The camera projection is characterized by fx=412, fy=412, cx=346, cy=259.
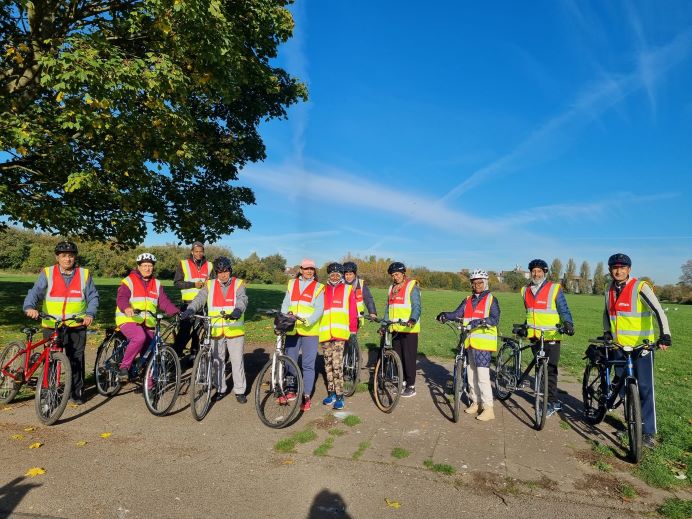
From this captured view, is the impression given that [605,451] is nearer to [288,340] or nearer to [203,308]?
[288,340]

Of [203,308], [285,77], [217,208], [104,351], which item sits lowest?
[104,351]

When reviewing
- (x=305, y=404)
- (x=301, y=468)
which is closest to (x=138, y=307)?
(x=305, y=404)

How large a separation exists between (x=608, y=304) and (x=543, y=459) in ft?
7.64

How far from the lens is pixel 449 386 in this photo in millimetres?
7629

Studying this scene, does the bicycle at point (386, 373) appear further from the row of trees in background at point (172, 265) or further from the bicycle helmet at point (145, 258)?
the row of trees in background at point (172, 265)

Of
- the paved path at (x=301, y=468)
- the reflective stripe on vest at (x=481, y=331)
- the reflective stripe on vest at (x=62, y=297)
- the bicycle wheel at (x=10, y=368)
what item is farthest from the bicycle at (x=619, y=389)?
the bicycle wheel at (x=10, y=368)

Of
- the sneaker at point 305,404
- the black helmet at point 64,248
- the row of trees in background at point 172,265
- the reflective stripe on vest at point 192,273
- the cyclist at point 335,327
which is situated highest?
the row of trees in background at point 172,265

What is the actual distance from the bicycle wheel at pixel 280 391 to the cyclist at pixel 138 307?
1893 mm

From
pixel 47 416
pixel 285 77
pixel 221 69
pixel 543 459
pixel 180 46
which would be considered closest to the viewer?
pixel 543 459

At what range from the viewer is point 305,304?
588 cm

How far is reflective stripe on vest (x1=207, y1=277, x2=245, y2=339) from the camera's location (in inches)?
232

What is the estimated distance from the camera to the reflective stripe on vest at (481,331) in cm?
582

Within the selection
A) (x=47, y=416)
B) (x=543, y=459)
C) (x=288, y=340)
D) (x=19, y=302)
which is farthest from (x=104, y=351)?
(x=19, y=302)

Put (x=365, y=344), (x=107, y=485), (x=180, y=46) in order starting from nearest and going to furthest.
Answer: (x=107, y=485)
(x=180, y=46)
(x=365, y=344)
